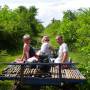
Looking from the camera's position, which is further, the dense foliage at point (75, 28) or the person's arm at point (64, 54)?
the dense foliage at point (75, 28)

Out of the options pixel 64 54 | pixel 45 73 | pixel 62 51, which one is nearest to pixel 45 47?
pixel 62 51

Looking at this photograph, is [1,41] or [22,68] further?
[1,41]

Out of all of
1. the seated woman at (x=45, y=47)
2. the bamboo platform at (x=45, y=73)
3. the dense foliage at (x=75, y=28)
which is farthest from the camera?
the dense foliage at (x=75, y=28)

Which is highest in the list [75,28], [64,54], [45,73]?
[64,54]

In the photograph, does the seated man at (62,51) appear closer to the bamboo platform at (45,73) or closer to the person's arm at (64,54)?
Result: the person's arm at (64,54)

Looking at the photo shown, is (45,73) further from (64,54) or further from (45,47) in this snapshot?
(45,47)

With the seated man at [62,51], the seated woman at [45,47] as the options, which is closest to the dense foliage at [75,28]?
the seated woman at [45,47]

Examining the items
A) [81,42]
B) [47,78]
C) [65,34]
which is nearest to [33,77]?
[47,78]

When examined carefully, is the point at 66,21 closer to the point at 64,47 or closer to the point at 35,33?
the point at 35,33

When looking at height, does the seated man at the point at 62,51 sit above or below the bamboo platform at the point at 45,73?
above

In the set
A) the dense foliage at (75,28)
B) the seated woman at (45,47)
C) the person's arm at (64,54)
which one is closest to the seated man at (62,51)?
the person's arm at (64,54)

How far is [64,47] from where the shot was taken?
12742 millimetres

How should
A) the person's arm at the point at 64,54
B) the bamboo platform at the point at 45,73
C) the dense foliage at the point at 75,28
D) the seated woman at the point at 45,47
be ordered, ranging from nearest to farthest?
1. the bamboo platform at the point at 45,73
2. the person's arm at the point at 64,54
3. the seated woman at the point at 45,47
4. the dense foliage at the point at 75,28

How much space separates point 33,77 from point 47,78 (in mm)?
384
